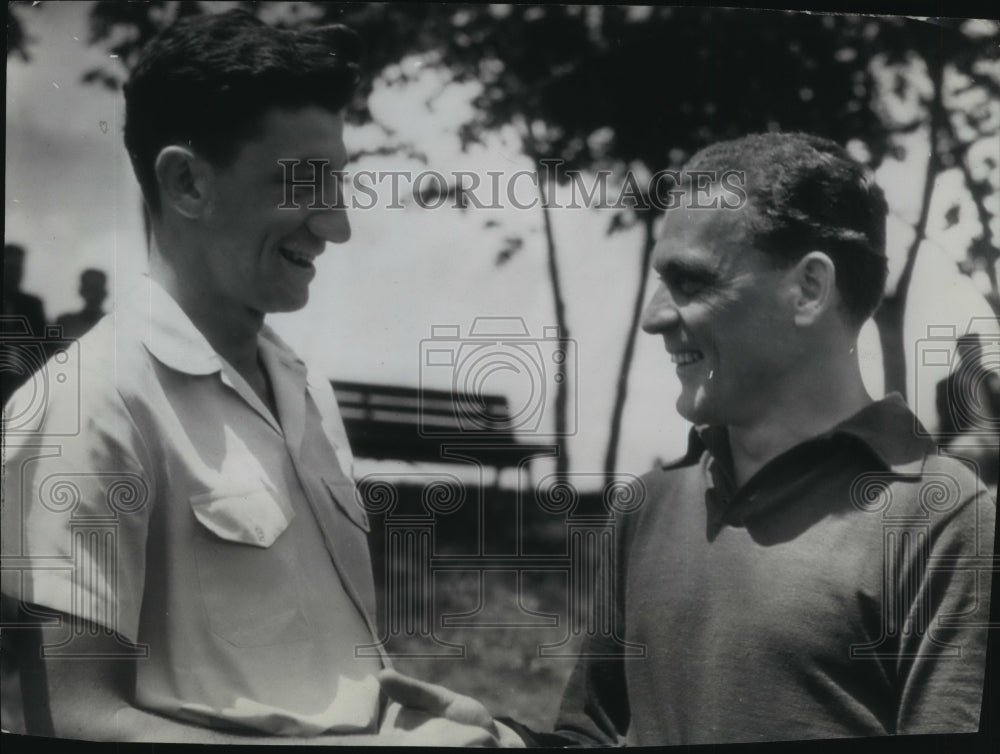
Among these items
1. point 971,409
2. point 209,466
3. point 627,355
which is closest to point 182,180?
point 209,466

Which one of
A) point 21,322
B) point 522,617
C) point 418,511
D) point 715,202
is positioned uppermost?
point 715,202

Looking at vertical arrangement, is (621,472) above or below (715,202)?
below

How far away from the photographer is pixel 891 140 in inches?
141

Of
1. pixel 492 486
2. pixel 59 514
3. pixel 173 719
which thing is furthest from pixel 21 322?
pixel 492 486

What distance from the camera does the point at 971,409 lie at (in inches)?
143

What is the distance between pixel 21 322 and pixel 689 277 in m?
1.91

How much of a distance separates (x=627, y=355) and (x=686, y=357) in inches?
6.6

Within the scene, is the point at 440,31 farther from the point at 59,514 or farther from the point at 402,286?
the point at 59,514

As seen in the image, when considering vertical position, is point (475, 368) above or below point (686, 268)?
below

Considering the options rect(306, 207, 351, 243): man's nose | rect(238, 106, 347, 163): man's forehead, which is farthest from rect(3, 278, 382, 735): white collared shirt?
rect(238, 106, 347, 163): man's forehead

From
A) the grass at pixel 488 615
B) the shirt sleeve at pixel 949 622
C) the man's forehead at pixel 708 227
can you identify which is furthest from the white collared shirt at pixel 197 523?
the shirt sleeve at pixel 949 622

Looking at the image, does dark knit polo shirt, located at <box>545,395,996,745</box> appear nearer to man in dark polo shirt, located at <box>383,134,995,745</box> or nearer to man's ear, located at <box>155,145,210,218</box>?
man in dark polo shirt, located at <box>383,134,995,745</box>

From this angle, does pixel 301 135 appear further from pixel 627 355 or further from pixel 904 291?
pixel 904 291

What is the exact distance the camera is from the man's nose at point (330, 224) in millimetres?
3441
